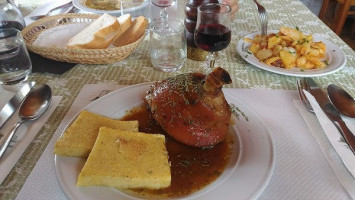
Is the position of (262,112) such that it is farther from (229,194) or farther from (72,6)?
(72,6)

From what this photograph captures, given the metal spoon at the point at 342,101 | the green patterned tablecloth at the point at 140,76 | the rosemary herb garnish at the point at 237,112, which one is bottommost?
the green patterned tablecloth at the point at 140,76

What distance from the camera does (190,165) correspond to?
0.84m

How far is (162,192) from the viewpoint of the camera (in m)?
0.75

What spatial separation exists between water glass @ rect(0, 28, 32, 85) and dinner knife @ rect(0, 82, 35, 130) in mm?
137

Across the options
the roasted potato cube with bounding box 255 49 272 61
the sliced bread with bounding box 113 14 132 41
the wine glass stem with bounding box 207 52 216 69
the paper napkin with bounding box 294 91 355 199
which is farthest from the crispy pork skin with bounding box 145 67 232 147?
the sliced bread with bounding box 113 14 132 41

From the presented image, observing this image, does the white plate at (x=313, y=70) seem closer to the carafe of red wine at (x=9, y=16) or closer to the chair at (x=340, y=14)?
the carafe of red wine at (x=9, y=16)

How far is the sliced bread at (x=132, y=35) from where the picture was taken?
145 cm

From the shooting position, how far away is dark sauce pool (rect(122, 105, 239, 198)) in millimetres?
759

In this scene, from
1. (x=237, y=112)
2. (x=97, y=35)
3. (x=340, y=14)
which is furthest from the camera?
(x=340, y=14)

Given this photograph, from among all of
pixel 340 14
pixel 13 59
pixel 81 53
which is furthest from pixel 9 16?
pixel 340 14

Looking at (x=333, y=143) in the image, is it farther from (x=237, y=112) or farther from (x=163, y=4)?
(x=163, y=4)

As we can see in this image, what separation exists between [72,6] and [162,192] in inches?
65.4

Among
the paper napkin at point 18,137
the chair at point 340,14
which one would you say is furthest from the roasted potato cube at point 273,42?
the chair at point 340,14

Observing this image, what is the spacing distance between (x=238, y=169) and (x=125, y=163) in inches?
11.8
